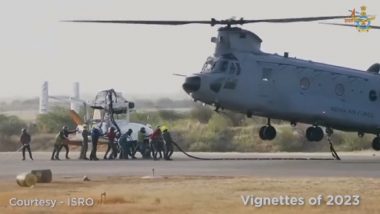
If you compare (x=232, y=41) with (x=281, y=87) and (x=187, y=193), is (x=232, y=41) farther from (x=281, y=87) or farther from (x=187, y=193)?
(x=187, y=193)

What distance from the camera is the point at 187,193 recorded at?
23.8 meters

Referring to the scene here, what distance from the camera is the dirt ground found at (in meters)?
21.0

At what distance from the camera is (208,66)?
39.0 m

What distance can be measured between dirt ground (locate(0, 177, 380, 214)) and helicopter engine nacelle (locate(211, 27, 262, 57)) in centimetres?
1067

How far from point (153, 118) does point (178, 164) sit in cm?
3803

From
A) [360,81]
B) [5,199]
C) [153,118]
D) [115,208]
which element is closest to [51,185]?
[5,199]

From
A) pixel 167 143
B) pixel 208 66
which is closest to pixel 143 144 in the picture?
pixel 167 143

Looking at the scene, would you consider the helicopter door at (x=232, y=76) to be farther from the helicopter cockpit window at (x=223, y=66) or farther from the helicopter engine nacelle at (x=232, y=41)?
the helicopter engine nacelle at (x=232, y=41)

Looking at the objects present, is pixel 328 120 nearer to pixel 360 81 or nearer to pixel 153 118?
pixel 360 81

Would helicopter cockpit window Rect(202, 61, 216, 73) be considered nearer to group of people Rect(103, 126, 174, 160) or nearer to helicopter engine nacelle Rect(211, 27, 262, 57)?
helicopter engine nacelle Rect(211, 27, 262, 57)

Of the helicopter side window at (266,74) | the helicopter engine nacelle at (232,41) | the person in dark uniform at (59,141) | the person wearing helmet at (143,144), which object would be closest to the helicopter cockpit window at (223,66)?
the helicopter engine nacelle at (232,41)

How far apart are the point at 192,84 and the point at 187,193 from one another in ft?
47.5

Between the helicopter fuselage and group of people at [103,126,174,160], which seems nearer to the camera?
the helicopter fuselage

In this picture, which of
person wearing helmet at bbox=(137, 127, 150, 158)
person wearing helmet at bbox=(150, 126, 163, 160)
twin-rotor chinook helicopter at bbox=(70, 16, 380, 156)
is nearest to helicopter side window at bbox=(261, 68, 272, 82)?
twin-rotor chinook helicopter at bbox=(70, 16, 380, 156)
